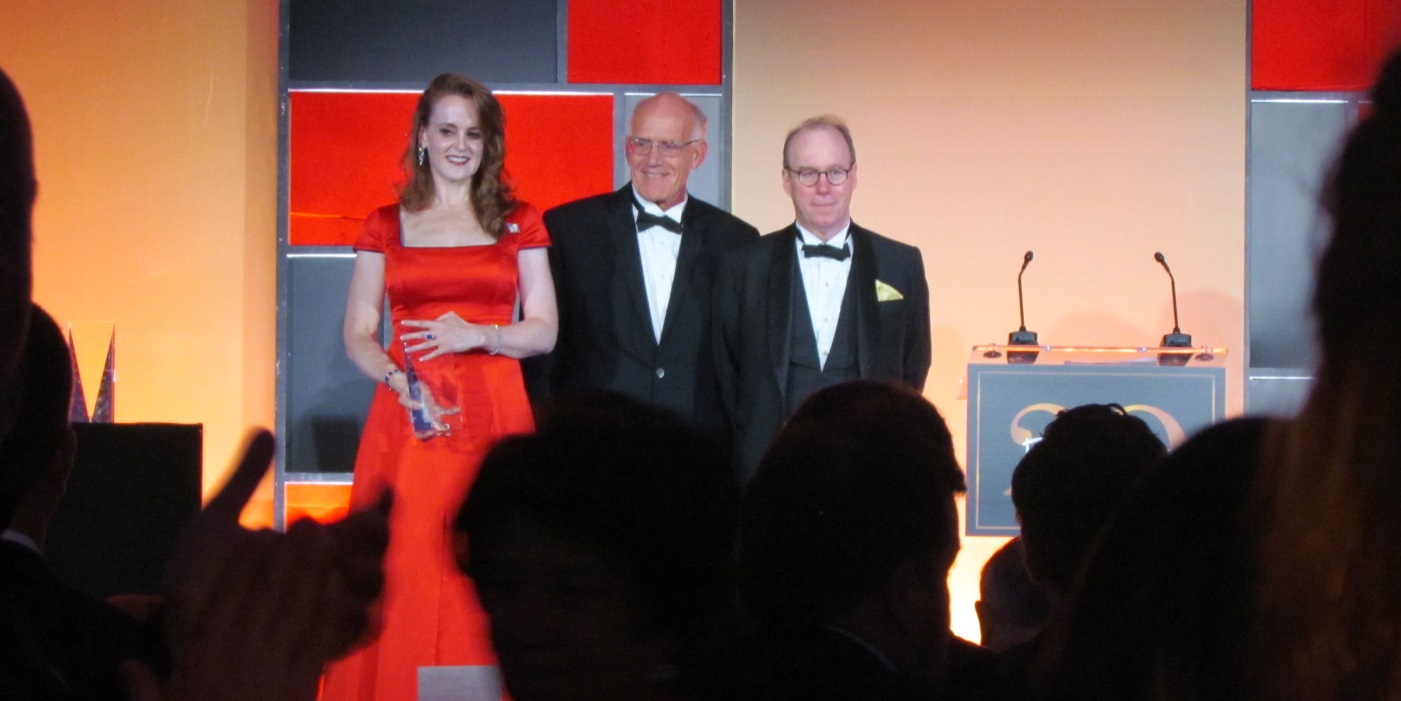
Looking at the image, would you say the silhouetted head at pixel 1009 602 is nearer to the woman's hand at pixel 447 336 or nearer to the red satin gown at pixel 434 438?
the red satin gown at pixel 434 438

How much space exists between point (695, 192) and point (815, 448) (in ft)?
13.7

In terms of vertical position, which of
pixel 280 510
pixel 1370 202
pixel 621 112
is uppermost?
pixel 621 112

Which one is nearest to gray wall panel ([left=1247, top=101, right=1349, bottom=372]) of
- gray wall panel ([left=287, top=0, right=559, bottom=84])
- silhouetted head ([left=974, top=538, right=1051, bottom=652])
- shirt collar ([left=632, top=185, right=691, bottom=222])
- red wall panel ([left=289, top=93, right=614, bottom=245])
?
red wall panel ([left=289, top=93, right=614, bottom=245])

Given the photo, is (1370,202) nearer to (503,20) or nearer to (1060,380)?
(1060,380)

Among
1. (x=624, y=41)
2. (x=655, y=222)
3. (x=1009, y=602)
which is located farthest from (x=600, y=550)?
(x=624, y=41)

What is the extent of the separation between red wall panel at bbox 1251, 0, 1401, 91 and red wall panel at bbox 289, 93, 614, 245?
2.66 m

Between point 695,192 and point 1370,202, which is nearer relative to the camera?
point 1370,202

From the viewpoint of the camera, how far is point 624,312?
157 inches

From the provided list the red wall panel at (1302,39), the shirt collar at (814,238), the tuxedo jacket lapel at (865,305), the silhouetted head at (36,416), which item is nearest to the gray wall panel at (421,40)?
the shirt collar at (814,238)

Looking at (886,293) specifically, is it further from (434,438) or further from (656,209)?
(434,438)

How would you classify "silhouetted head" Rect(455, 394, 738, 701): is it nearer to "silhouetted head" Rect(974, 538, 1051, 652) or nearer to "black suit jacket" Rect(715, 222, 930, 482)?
"silhouetted head" Rect(974, 538, 1051, 652)

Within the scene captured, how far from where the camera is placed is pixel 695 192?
5387 millimetres

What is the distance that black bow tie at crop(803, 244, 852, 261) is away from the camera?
3855 mm

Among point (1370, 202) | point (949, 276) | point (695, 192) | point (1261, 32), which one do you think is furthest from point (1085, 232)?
point (1370, 202)
